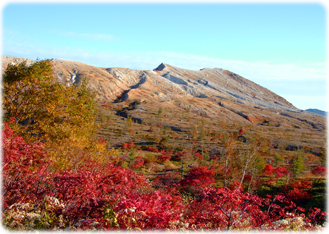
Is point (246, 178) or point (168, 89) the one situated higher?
point (168, 89)

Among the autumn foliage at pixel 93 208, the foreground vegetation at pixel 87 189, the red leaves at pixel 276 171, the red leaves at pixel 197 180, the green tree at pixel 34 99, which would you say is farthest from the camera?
the red leaves at pixel 276 171

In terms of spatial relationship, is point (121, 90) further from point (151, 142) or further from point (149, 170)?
point (149, 170)

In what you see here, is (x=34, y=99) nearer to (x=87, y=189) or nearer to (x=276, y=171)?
(x=87, y=189)

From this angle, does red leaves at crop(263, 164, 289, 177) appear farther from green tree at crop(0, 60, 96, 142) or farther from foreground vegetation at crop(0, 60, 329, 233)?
green tree at crop(0, 60, 96, 142)

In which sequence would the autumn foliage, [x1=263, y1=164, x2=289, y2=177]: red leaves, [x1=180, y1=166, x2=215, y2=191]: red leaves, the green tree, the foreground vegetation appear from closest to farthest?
the autumn foliage
the foreground vegetation
the green tree
[x1=180, y1=166, x2=215, y2=191]: red leaves
[x1=263, y1=164, x2=289, y2=177]: red leaves

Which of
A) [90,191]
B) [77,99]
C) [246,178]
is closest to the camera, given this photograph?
[90,191]

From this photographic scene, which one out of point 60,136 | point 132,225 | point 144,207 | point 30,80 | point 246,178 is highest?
point 30,80

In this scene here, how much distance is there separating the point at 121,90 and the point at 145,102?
3766 cm

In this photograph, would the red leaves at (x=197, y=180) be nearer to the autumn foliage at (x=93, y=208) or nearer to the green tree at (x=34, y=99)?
the green tree at (x=34, y=99)

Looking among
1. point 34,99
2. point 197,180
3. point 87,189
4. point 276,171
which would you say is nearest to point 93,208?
point 87,189

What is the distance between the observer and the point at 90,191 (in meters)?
5.92

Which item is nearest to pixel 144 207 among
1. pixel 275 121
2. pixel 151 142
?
pixel 151 142

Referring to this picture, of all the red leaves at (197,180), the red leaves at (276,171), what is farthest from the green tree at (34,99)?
the red leaves at (276,171)

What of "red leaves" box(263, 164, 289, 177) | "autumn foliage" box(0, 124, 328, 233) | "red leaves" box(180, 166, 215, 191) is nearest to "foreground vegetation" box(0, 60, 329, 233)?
"autumn foliage" box(0, 124, 328, 233)
